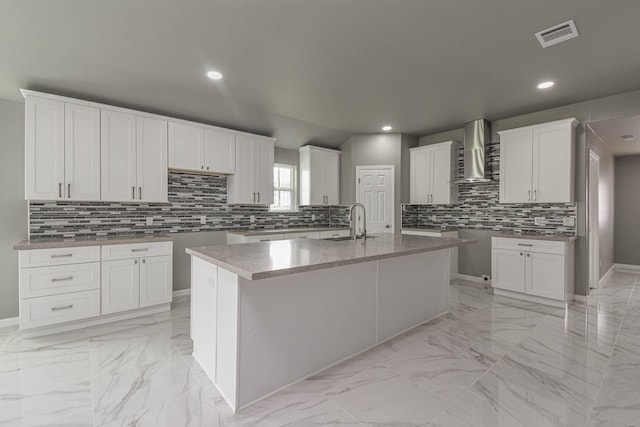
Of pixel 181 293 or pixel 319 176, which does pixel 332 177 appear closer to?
pixel 319 176

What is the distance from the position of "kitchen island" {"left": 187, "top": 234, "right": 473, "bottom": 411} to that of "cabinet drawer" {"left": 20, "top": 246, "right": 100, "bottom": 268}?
59.8 inches

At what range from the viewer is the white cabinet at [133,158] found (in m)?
3.43

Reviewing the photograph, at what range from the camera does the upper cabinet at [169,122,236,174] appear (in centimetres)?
393

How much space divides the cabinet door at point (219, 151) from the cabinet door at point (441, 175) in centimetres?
336

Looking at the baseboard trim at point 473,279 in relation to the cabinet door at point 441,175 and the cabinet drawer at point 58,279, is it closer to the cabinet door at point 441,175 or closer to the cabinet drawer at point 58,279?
the cabinet door at point 441,175

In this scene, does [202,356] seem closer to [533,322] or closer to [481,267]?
[533,322]

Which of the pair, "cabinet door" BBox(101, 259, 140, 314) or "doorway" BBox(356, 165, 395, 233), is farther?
"doorway" BBox(356, 165, 395, 233)

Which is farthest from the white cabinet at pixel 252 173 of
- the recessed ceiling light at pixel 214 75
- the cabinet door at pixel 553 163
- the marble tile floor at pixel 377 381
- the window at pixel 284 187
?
the cabinet door at pixel 553 163

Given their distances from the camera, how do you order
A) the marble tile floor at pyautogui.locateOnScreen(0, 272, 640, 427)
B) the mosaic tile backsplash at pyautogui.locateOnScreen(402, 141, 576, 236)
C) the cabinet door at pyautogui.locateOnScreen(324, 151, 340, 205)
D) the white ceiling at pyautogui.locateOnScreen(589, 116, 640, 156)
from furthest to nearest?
the cabinet door at pyautogui.locateOnScreen(324, 151, 340, 205) → the mosaic tile backsplash at pyautogui.locateOnScreen(402, 141, 576, 236) → the white ceiling at pyautogui.locateOnScreen(589, 116, 640, 156) → the marble tile floor at pyautogui.locateOnScreen(0, 272, 640, 427)

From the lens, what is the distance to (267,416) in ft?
5.78

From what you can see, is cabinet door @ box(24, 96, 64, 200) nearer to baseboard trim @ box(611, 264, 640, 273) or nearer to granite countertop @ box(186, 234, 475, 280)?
granite countertop @ box(186, 234, 475, 280)

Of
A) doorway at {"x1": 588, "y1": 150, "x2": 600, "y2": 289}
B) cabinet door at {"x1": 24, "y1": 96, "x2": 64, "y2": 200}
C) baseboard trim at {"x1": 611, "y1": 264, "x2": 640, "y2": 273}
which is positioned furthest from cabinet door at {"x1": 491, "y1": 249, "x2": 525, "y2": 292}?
cabinet door at {"x1": 24, "y1": 96, "x2": 64, "y2": 200}

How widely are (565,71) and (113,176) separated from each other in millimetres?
4977

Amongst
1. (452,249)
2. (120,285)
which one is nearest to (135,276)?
(120,285)
